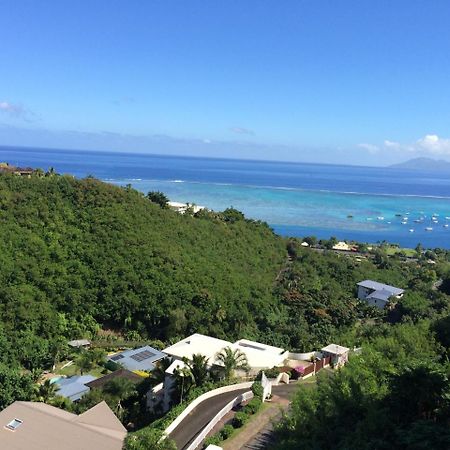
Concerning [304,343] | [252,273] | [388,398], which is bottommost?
[304,343]

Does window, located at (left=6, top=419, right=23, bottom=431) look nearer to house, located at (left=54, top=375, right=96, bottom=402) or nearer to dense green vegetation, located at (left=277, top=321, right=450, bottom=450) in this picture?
house, located at (left=54, top=375, right=96, bottom=402)

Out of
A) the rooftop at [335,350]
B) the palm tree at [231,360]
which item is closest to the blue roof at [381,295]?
the rooftop at [335,350]

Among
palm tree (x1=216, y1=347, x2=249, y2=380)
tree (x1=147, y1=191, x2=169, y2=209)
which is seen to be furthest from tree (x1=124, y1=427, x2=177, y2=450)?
tree (x1=147, y1=191, x2=169, y2=209)

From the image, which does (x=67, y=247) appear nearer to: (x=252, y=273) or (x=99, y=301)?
(x=99, y=301)

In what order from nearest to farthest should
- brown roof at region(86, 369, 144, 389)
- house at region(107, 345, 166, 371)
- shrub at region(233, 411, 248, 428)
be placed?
shrub at region(233, 411, 248, 428) → brown roof at region(86, 369, 144, 389) → house at region(107, 345, 166, 371)

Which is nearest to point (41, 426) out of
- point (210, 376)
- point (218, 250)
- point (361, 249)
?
point (210, 376)

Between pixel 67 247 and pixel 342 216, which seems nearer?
pixel 67 247
